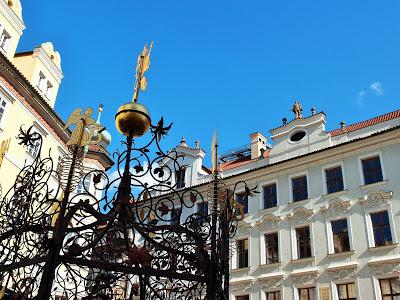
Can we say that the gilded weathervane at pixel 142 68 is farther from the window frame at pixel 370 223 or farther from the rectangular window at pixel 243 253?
the rectangular window at pixel 243 253

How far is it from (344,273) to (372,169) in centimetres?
442

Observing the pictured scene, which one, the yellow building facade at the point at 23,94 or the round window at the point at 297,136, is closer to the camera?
the yellow building facade at the point at 23,94

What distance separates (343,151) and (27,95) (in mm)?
13408

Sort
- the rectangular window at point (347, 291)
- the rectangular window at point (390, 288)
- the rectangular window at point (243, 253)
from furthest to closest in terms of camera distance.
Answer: the rectangular window at point (243, 253) → the rectangular window at point (347, 291) → the rectangular window at point (390, 288)

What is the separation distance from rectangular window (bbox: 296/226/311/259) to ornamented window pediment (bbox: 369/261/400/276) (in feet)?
8.85

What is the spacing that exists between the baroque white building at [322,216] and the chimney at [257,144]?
1549mm

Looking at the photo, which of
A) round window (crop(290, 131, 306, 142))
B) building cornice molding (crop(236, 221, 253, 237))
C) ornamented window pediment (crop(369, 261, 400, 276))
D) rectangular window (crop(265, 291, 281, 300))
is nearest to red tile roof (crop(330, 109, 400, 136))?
round window (crop(290, 131, 306, 142))

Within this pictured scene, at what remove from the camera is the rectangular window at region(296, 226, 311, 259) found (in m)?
17.9

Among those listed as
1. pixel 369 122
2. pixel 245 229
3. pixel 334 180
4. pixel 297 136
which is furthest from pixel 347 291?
pixel 369 122

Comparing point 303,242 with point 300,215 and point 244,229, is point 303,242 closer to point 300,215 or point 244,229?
point 300,215

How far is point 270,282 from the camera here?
1808 cm

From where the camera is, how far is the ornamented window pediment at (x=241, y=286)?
18.6 metres

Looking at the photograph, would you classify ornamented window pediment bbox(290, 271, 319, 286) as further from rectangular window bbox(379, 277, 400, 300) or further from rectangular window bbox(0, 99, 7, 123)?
rectangular window bbox(0, 99, 7, 123)

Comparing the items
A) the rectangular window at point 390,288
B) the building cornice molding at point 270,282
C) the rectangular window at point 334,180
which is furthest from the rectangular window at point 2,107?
the rectangular window at point 390,288
